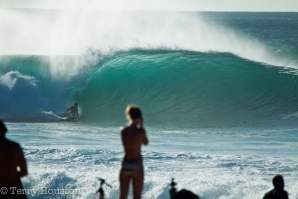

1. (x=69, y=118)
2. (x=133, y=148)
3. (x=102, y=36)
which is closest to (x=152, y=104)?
(x=69, y=118)

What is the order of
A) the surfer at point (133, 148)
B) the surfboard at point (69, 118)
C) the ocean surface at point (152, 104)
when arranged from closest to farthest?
the surfer at point (133, 148)
the ocean surface at point (152, 104)
the surfboard at point (69, 118)

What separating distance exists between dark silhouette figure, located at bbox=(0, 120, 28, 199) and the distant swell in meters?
12.9

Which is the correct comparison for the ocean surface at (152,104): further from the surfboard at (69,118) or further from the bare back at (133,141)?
the bare back at (133,141)

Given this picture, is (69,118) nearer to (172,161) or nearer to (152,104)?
(152,104)

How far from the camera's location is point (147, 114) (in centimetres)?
2061

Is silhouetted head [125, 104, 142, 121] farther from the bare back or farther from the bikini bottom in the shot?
the bikini bottom

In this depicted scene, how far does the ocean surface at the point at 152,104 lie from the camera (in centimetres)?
1096

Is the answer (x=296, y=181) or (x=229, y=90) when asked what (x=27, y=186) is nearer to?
(x=296, y=181)

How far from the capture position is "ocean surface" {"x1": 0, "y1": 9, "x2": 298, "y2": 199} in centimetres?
1096

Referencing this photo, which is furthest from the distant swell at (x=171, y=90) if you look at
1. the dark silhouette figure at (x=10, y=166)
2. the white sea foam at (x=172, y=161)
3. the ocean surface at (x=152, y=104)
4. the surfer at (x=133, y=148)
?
the dark silhouette figure at (x=10, y=166)

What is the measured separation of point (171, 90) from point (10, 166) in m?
16.9

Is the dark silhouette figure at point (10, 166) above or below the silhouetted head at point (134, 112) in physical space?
below

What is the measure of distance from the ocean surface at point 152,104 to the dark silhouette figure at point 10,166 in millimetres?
3822

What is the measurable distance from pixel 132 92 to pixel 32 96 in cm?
357
